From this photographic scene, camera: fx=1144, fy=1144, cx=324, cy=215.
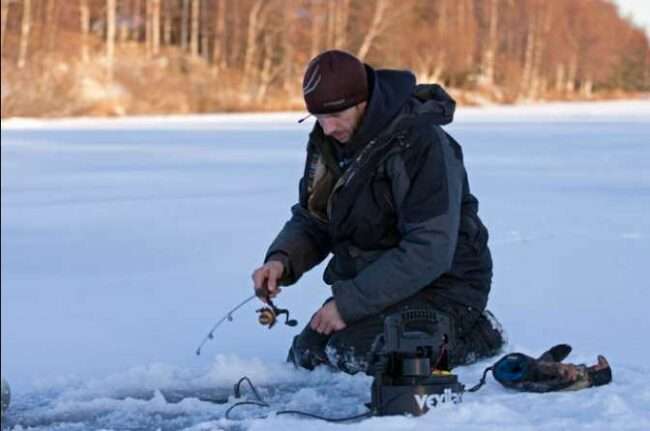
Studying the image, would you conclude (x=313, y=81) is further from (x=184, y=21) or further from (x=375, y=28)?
(x=375, y=28)

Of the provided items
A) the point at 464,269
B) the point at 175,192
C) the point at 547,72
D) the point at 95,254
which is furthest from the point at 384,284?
the point at 547,72

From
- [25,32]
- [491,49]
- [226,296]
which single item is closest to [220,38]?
[25,32]

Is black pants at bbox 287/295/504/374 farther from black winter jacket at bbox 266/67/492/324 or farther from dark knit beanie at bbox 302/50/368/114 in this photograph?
→ dark knit beanie at bbox 302/50/368/114

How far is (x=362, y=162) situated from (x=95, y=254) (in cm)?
273

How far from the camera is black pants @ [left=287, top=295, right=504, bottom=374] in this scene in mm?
3303

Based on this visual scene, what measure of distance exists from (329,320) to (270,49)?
1358 inches

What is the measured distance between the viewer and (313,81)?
3197 millimetres

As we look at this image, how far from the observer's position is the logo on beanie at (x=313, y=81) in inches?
125

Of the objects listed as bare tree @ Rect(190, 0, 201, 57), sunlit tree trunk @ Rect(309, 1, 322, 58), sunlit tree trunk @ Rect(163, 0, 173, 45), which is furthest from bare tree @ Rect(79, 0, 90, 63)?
sunlit tree trunk @ Rect(309, 1, 322, 58)

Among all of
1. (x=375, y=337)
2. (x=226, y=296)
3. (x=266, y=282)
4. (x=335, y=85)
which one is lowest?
(x=226, y=296)

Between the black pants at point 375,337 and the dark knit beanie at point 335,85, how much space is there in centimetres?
60

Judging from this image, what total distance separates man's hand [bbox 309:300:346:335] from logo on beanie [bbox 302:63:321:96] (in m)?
0.60

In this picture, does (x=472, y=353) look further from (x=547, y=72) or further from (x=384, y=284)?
(x=547, y=72)

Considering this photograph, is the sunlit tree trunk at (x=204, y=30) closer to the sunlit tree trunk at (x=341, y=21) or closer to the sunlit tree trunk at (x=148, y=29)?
the sunlit tree trunk at (x=148, y=29)
